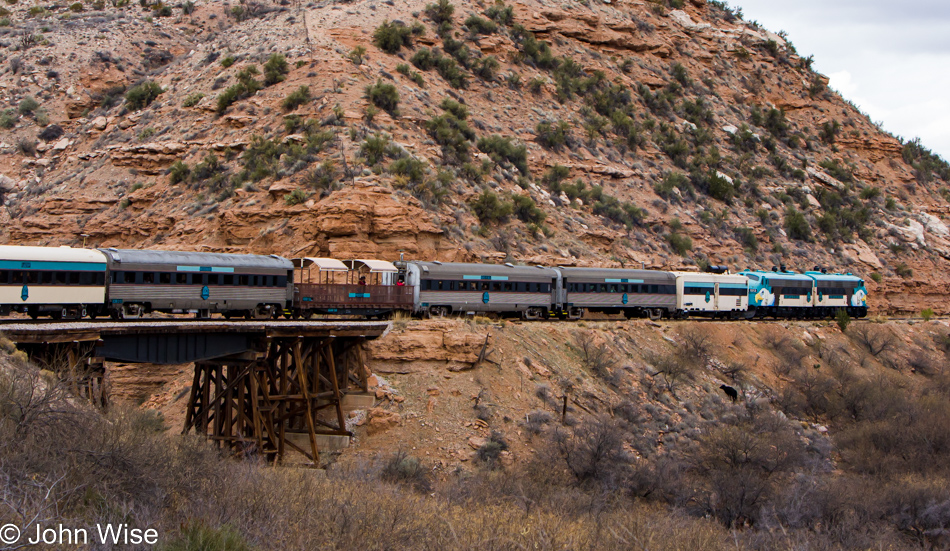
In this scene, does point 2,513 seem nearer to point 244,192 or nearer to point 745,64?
point 244,192

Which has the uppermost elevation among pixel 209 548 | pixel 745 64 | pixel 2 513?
pixel 745 64

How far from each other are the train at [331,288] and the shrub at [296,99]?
18.6 m

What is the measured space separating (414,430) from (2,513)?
15522 millimetres

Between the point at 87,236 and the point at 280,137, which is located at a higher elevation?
the point at 280,137

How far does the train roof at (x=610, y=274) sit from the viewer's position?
129ft

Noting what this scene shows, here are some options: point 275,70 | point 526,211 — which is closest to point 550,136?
point 526,211

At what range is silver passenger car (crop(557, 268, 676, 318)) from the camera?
39094 mm

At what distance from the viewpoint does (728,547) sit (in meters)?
16.2

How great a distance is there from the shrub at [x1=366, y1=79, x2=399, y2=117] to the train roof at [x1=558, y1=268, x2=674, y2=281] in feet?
61.2

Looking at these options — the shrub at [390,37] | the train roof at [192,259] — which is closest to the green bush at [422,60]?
the shrub at [390,37]

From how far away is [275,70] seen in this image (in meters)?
53.3

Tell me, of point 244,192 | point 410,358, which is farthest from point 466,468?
point 244,192

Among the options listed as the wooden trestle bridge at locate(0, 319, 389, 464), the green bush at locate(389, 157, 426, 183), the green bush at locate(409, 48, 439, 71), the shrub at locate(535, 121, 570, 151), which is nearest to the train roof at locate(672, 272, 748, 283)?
the green bush at locate(389, 157, 426, 183)

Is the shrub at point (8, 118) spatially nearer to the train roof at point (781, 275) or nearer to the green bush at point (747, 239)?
the train roof at point (781, 275)
